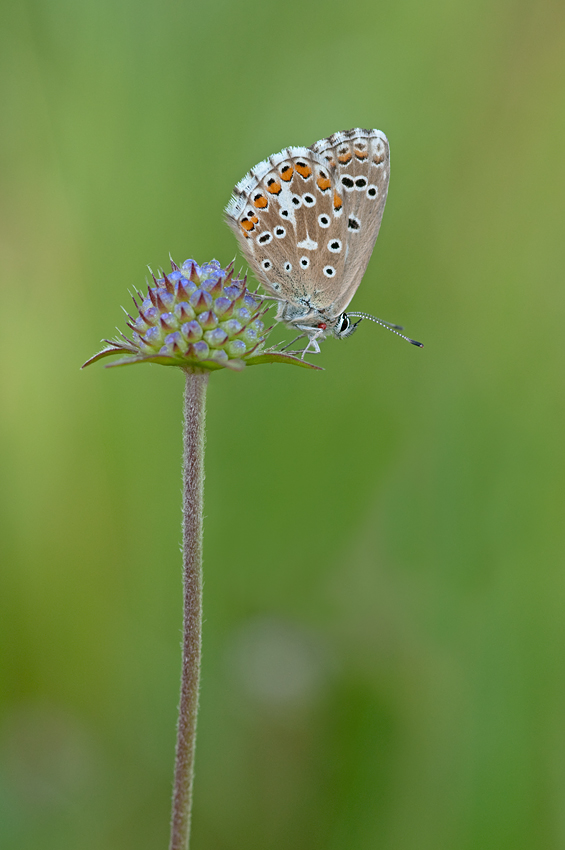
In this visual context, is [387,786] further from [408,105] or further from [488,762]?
[408,105]

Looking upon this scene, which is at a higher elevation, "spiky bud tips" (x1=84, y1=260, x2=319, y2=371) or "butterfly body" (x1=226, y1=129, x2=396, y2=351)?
"butterfly body" (x1=226, y1=129, x2=396, y2=351)

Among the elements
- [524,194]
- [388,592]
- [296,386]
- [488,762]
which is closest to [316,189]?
[296,386]

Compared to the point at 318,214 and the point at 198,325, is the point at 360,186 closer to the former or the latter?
the point at 318,214

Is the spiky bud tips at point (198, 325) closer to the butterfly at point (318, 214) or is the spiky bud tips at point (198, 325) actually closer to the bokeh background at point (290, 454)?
→ the butterfly at point (318, 214)

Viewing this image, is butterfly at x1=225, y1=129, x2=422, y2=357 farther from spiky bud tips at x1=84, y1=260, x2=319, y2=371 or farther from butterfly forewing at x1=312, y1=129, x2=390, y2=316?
spiky bud tips at x1=84, y1=260, x2=319, y2=371

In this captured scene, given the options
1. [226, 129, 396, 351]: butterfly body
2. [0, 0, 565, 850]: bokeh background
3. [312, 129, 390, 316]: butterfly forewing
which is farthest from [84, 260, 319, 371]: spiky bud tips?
[0, 0, 565, 850]: bokeh background

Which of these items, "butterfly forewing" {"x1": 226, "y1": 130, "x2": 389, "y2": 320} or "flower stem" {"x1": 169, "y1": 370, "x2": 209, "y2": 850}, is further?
"butterfly forewing" {"x1": 226, "y1": 130, "x2": 389, "y2": 320}

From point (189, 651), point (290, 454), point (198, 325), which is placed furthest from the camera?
point (290, 454)

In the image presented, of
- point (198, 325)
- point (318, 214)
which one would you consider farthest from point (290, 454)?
point (198, 325)
